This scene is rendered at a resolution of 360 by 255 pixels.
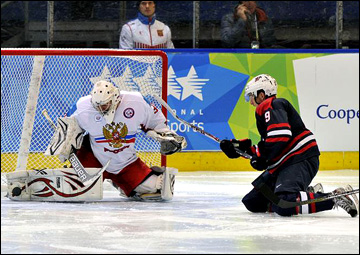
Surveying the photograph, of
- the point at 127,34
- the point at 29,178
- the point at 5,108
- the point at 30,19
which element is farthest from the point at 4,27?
the point at 29,178

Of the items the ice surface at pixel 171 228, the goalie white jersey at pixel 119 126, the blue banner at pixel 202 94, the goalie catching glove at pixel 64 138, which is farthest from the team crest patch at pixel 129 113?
the blue banner at pixel 202 94

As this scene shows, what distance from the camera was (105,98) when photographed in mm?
5469

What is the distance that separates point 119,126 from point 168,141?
314mm

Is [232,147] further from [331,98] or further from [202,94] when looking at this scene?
[331,98]

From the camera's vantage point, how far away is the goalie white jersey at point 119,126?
18.6 feet

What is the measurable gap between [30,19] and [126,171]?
2.42m

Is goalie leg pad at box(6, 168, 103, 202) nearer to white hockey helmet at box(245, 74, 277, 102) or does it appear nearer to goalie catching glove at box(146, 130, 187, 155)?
goalie catching glove at box(146, 130, 187, 155)

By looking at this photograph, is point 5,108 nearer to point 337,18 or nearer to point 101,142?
point 101,142

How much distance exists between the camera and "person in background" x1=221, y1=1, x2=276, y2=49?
7.94m

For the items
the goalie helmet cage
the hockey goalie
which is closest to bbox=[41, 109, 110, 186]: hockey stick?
the hockey goalie

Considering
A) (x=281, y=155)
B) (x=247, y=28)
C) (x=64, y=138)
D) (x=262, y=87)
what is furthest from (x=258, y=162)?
(x=247, y=28)

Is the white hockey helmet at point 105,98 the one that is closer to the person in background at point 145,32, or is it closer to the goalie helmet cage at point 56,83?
the goalie helmet cage at point 56,83

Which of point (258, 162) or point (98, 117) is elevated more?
point (98, 117)

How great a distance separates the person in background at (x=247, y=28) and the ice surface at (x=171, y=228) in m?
2.16
